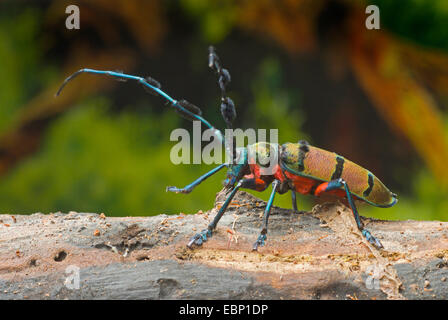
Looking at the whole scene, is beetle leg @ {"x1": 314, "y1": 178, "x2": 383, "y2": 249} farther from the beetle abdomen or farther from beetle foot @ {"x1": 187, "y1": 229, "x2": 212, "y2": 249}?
beetle foot @ {"x1": 187, "y1": 229, "x2": 212, "y2": 249}

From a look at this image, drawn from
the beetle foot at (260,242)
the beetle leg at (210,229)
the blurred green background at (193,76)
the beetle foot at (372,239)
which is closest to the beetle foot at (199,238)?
the beetle leg at (210,229)

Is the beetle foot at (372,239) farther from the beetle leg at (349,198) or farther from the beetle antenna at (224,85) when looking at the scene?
the beetle antenna at (224,85)

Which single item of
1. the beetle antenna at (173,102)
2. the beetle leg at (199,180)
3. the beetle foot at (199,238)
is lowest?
the beetle foot at (199,238)

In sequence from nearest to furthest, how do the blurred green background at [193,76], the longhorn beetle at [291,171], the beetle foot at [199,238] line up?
the beetle foot at [199,238]
the longhorn beetle at [291,171]
the blurred green background at [193,76]

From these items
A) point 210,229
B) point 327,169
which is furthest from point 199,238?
point 327,169

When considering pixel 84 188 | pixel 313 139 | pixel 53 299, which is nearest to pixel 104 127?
pixel 84 188
